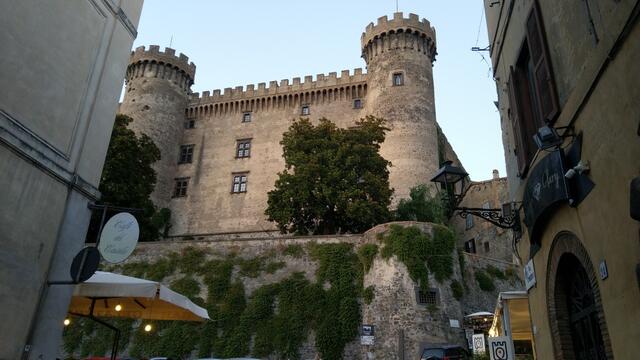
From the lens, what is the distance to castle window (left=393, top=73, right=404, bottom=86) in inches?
1548

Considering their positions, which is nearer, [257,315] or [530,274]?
[530,274]

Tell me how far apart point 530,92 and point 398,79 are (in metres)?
30.9

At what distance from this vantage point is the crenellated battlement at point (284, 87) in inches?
1720

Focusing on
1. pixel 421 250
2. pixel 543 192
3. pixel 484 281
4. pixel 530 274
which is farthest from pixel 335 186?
pixel 543 192

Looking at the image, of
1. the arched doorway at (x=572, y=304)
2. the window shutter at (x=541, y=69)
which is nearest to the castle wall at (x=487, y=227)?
the arched doorway at (x=572, y=304)

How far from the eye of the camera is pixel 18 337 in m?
8.44

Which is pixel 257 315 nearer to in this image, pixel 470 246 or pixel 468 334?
pixel 468 334

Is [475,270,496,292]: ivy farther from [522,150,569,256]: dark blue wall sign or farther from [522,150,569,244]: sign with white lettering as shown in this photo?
[522,150,569,244]: sign with white lettering

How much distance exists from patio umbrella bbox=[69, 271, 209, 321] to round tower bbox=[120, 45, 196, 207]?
3281cm

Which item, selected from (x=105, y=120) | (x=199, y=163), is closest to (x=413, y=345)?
(x=105, y=120)

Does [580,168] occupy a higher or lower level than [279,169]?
lower

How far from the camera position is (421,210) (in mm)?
32312

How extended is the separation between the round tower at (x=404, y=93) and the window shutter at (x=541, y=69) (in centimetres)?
2722

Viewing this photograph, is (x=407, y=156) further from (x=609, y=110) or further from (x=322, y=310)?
(x=609, y=110)
